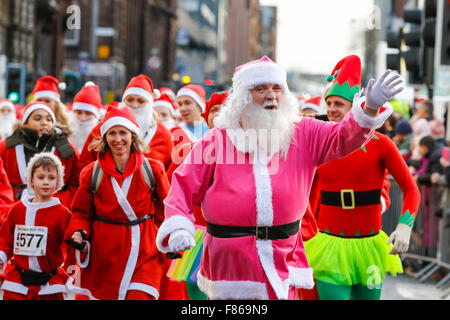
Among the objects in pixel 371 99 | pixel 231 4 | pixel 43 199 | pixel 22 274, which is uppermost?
pixel 231 4

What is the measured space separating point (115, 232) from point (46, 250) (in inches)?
27.4

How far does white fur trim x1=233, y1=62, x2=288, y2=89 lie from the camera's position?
15.3 ft


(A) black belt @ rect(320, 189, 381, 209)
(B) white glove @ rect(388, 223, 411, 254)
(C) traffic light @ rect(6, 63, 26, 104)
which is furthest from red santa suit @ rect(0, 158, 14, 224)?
(C) traffic light @ rect(6, 63, 26, 104)

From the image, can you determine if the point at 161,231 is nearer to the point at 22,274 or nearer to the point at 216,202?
the point at 216,202

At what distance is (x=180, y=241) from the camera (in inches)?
168

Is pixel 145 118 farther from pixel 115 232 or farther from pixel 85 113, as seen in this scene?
pixel 115 232

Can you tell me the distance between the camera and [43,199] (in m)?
6.86

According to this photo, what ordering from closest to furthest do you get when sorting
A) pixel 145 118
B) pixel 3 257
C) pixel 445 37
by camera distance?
1. pixel 3 257
2. pixel 445 37
3. pixel 145 118

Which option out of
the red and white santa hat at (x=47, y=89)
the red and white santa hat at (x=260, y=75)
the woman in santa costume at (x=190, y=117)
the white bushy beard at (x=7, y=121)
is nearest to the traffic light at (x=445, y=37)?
the woman in santa costume at (x=190, y=117)

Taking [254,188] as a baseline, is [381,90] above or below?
above

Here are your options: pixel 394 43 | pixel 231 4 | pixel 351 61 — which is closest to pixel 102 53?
pixel 394 43

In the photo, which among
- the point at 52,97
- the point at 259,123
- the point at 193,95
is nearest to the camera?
the point at 259,123

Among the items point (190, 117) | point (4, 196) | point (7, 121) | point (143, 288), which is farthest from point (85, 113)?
point (7, 121)

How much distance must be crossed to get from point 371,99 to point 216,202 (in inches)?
38.5
